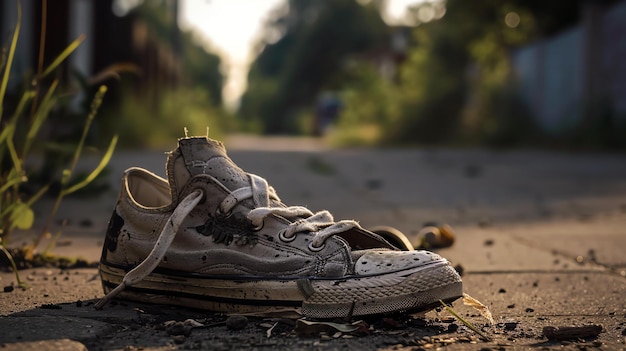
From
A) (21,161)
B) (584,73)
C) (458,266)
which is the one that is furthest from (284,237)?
(584,73)

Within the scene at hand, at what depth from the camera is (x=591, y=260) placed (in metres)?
2.96

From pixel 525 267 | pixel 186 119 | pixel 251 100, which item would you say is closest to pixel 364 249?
pixel 525 267

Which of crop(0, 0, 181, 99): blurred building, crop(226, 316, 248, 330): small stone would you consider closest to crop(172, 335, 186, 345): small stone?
crop(226, 316, 248, 330): small stone

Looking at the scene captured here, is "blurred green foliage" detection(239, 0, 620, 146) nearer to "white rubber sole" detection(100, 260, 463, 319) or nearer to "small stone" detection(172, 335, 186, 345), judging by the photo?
"white rubber sole" detection(100, 260, 463, 319)

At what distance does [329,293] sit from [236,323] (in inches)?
8.0

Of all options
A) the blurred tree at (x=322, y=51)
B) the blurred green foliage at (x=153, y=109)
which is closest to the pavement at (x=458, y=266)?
the blurred green foliage at (x=153, y=109)

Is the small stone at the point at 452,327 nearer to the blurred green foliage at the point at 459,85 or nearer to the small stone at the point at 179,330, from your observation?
the small stone at the point at 179,330

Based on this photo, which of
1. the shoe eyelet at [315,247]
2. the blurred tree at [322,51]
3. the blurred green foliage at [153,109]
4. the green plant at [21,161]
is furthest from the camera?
the blurred tree at [322,51]

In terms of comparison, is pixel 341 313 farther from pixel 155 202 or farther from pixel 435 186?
pixel 435 186

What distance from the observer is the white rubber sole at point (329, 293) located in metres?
1.72

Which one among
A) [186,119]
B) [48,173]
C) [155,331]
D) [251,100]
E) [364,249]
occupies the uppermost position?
[251,100]

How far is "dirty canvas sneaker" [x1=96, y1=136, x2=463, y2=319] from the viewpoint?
5.69 ft

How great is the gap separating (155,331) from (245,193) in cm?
38

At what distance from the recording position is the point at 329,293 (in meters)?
1.73
